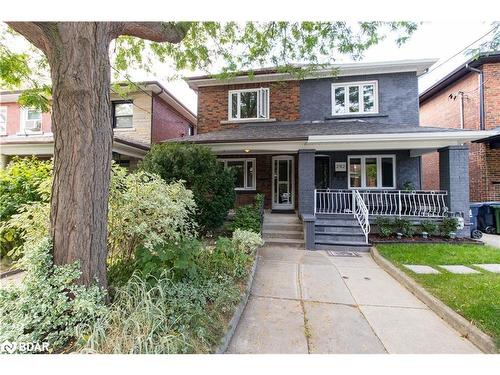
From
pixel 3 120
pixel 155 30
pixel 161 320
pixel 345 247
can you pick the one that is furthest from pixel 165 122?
pixel 161 320

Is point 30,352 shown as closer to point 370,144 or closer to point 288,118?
point 370,144

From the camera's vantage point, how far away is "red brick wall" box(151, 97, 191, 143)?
11758 millimetres

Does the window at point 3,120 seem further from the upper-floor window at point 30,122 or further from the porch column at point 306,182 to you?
the porch column at point 306,182

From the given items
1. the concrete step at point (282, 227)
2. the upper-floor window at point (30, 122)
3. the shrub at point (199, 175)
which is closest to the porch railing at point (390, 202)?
the concrete step at point (282, 227)

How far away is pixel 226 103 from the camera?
11594mm

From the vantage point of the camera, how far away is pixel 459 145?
25.8 feet

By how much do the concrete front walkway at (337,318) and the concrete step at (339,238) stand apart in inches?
79.5

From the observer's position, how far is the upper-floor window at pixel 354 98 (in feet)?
34.1

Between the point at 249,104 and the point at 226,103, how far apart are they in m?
1.07

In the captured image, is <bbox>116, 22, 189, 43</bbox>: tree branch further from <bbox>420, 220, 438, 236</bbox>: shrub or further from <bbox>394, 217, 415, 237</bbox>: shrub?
<bbox>420, 220, 438, 236</bbox>: shrub

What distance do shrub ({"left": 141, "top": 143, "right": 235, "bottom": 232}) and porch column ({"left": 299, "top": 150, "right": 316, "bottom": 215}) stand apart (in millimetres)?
2517

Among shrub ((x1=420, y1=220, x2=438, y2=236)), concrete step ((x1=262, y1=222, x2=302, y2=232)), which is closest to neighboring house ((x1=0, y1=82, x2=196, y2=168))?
concrete step ((x1=262, y1=222, x2=302, y2=232))

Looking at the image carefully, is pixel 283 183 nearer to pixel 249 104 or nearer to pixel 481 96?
pixel 249 104

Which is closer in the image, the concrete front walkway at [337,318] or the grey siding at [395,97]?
the concrete front walkway at [337,318]
